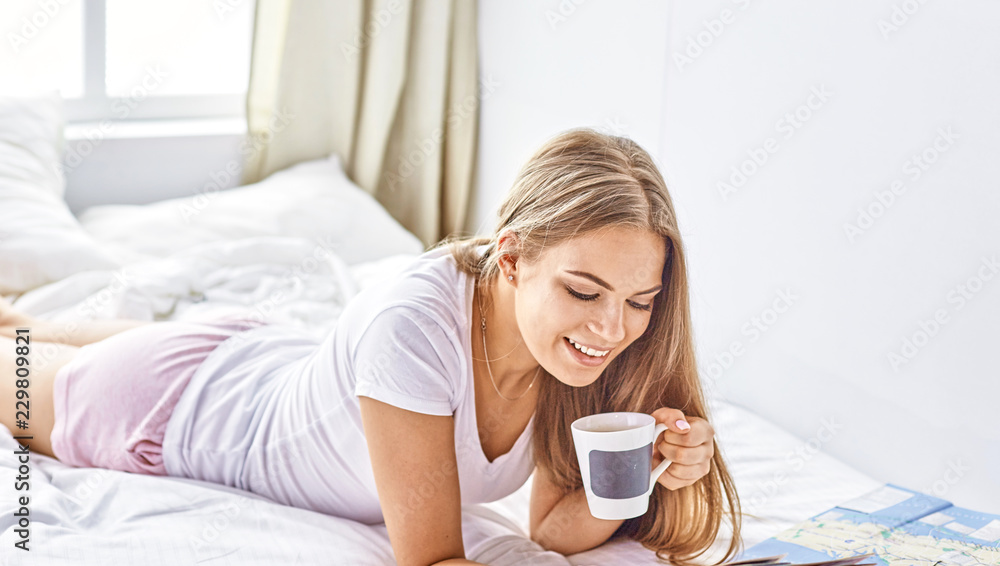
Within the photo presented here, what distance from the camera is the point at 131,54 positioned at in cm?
263

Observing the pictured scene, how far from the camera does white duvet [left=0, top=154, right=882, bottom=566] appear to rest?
3.63 feet

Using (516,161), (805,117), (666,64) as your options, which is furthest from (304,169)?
(805,117)

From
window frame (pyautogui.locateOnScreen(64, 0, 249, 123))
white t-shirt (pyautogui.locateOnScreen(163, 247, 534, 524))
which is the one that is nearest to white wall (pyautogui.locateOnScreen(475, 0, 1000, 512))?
white t-shirt (pyautogui.locateOnScreen(163, 247, 534, 524))

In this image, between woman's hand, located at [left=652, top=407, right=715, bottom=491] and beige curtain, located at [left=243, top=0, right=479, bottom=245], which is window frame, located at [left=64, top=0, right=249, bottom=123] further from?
woman's hand, located at [left=652, top=407, right=715, bottom=491]

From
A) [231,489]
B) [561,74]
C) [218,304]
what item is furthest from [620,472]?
[561,74]

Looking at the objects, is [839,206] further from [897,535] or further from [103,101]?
[103,101]

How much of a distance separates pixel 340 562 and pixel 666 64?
1183 mm

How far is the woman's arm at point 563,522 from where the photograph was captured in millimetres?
1210

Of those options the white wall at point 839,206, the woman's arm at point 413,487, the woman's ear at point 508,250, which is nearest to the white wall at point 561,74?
the white wall at point 839,206

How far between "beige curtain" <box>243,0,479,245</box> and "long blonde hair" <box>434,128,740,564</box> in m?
1.56

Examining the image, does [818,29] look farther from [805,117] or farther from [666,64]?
[666,64]

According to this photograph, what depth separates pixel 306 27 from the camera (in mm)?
2617

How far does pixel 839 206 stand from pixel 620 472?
708 millimetres

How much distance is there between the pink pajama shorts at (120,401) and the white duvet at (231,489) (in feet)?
0.13
